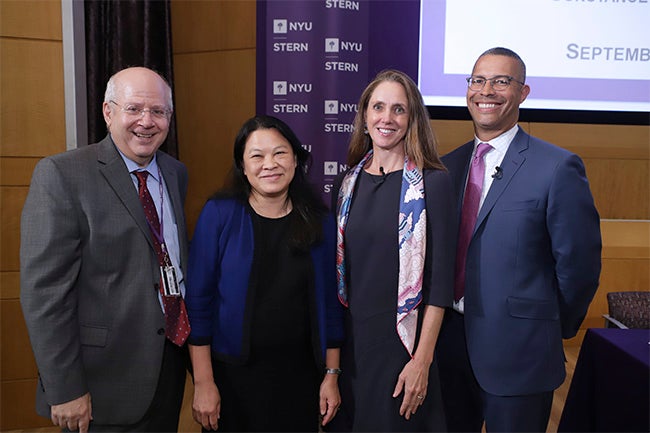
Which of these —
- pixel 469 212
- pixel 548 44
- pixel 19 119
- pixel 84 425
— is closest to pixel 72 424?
pixel 84 425

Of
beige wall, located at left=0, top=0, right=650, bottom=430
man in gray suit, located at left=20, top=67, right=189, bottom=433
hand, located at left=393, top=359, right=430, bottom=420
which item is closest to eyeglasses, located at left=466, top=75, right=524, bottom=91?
hand, located at left=393, top=359, right=430, bottom=420

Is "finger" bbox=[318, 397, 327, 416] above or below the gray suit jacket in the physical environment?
below

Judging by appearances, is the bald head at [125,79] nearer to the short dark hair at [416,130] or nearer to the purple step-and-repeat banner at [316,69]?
the short dark hair at [416,130]

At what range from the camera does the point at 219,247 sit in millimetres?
1608

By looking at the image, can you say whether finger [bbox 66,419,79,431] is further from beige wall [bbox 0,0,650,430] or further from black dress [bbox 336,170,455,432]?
beige wall [bbox 0,0,650,430]

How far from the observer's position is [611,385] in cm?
193

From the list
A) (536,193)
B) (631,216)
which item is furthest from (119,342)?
(631,216)

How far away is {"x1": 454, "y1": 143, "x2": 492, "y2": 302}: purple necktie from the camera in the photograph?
73.5 inches

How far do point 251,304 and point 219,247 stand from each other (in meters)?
0.20

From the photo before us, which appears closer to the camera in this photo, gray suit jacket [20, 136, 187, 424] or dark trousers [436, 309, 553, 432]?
gray suit jacket [20, 136, 187, 424]

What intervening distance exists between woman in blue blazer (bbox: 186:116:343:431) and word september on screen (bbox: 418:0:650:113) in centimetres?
226

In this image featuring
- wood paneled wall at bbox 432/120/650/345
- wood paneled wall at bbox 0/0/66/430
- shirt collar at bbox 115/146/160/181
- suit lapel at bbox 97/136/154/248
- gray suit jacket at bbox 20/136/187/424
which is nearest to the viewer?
gray suit jacket at bbox 20/136/187/424

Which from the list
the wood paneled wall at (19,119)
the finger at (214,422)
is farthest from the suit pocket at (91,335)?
the wood paneled wall at (19,119)

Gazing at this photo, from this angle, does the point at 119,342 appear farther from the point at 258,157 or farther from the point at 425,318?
the point at 425,318
